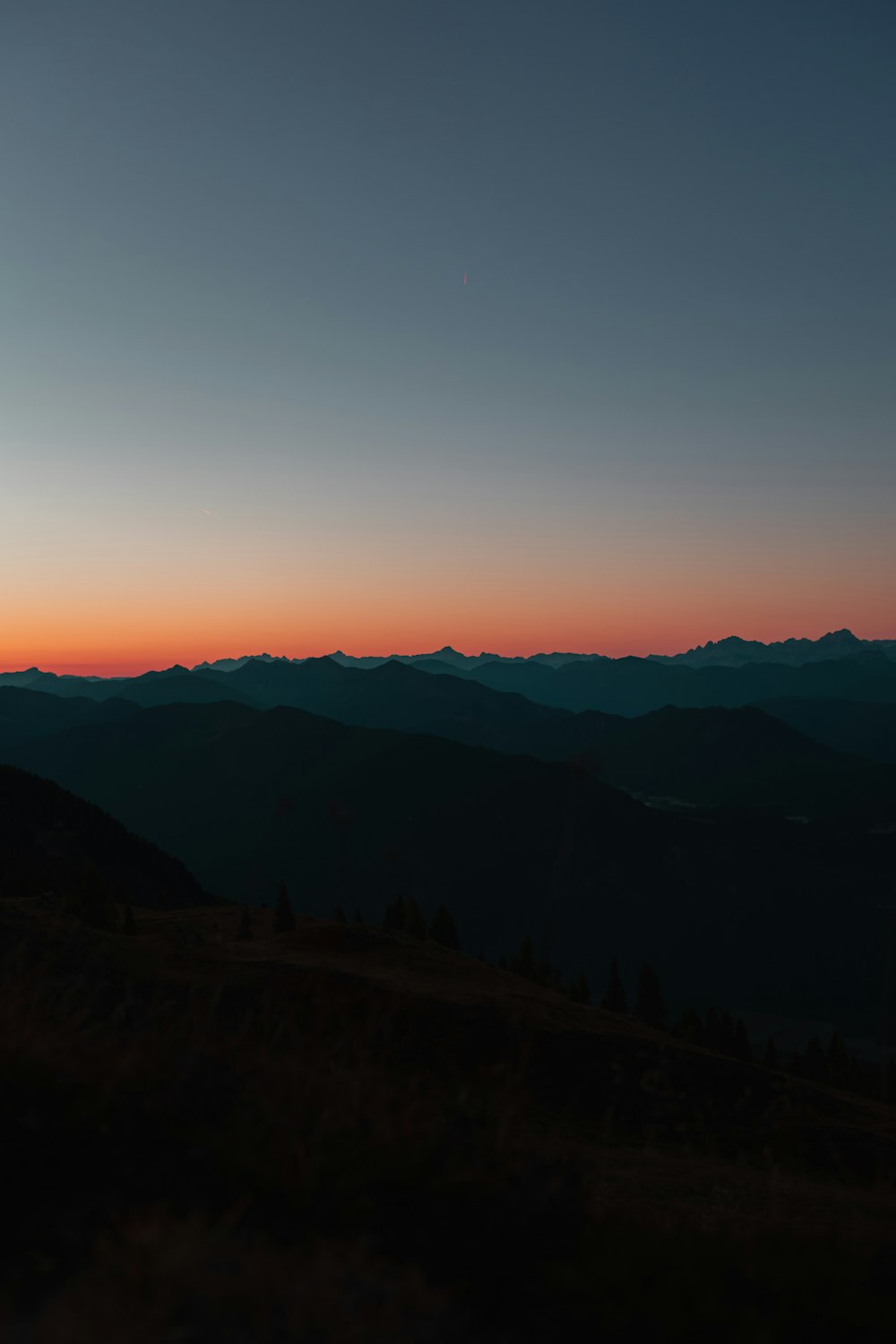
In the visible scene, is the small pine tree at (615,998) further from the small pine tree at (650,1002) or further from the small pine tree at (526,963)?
the small pine tree at (526,963)

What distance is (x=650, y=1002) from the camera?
103m

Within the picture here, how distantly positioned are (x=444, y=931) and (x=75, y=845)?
98.6m

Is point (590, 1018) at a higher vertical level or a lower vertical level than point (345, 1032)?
lower

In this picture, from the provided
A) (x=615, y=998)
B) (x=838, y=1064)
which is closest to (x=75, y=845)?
(x=615, y=998)

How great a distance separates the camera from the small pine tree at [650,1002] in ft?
326

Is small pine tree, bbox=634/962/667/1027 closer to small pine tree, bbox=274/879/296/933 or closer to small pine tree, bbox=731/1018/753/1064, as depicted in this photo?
small pine tree, bbox=731/1018/753/1064

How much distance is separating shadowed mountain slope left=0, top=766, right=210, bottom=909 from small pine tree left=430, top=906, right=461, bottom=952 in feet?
190

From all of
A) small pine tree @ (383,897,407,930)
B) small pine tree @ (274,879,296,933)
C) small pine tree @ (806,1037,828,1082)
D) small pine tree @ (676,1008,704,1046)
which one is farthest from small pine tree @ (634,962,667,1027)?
small pine tree @ (274,879,296,933)

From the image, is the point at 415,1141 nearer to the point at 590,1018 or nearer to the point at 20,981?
the point at 20,981

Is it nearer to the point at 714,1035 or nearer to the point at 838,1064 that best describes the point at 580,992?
the point at 714,1035

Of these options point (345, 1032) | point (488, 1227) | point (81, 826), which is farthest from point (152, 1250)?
point (81, 826)

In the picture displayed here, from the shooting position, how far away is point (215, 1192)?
14.8 feet

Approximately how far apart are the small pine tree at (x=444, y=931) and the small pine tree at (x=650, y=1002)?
2384 cm

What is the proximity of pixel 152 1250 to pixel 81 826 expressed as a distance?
187285 millimetres
